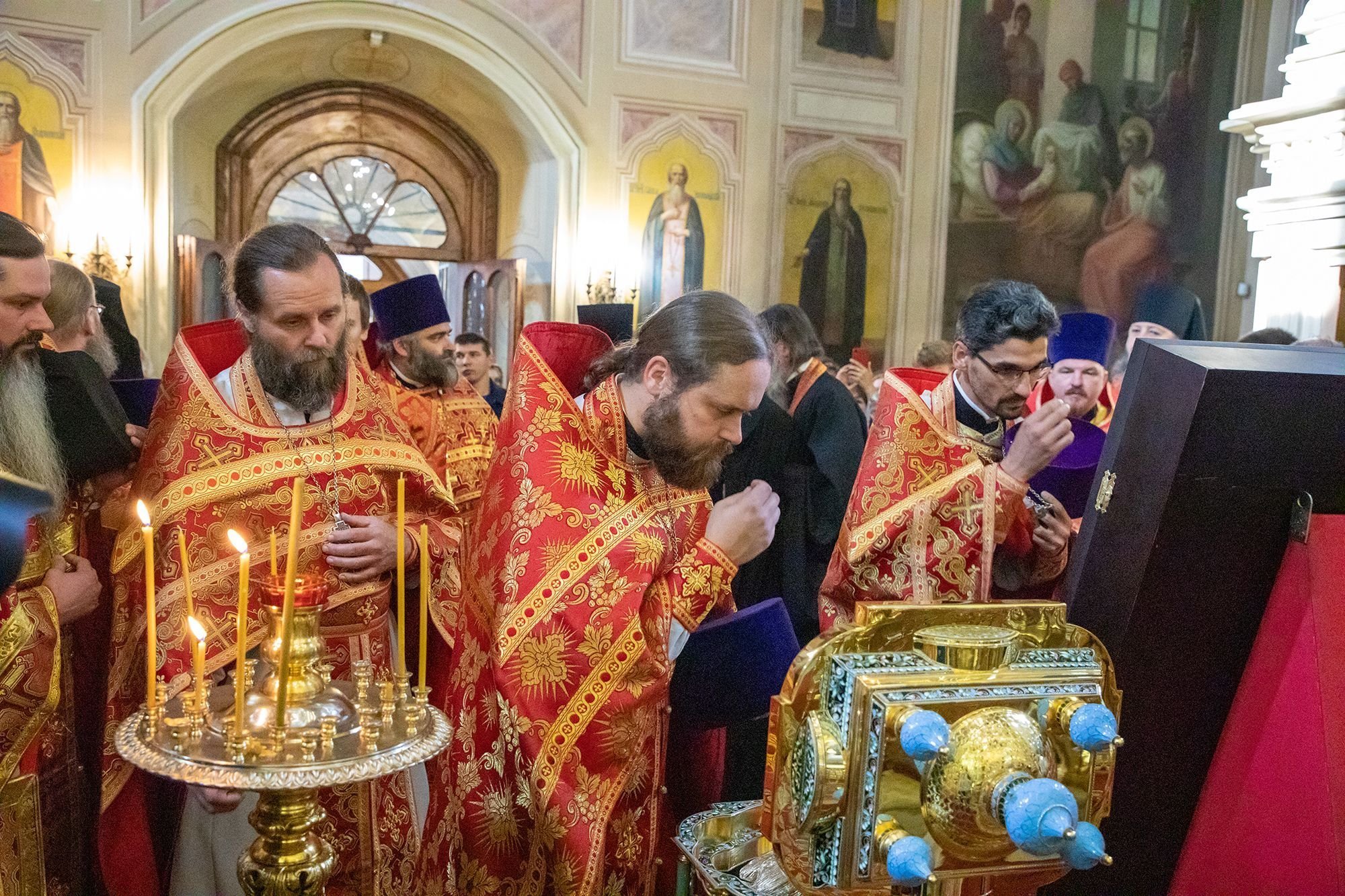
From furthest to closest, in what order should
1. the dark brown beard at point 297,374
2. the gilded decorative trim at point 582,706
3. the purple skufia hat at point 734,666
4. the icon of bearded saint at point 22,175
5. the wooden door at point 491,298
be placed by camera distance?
the wooden door at point 491,298 < the icon of bearded saint at point 22,175 < the dark brown beard at point 297,374 < the purple skufia hat at point 734,666 < the gilded decorative trim at point 582,706

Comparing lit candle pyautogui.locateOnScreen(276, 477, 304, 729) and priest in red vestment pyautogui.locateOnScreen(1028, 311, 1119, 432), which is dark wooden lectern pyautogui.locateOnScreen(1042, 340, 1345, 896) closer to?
lit candle pyautogui.locateOnScreen(276, 477, 304, 729)

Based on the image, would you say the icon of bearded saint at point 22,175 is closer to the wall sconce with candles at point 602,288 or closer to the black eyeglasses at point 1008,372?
the wall sconce with candles at point 602,288

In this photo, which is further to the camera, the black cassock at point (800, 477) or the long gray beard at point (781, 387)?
the long gray beard at point (781, 387)

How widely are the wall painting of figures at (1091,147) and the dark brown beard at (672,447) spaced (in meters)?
9.42

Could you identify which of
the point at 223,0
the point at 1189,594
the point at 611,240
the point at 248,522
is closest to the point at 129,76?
the point at 223,0

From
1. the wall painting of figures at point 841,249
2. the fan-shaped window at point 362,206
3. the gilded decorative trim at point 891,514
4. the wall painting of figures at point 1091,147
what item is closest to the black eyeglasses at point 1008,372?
the gilded decorative trim at point 891,514

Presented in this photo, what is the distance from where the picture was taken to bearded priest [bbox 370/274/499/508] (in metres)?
3.43

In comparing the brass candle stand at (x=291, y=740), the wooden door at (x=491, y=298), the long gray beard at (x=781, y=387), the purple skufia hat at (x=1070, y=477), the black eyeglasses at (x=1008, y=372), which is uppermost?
the wooden door at (x=491, y=298)

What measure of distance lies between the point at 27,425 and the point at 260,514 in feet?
1.33

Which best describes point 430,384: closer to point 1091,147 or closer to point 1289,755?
point 1289,755

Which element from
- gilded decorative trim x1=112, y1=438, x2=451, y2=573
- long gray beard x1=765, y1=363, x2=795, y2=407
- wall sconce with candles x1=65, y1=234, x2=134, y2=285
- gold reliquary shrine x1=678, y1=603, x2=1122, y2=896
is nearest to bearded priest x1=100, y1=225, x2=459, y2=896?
gilded decorative trim x1=112, y1=438, x2=451, y2=573

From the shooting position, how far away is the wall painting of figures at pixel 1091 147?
10961 mm

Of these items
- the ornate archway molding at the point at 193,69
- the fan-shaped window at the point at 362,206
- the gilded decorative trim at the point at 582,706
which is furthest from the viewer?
the fan-shaped window at the point at 362,206

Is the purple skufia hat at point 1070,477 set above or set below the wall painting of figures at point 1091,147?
below
